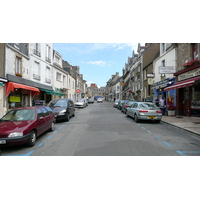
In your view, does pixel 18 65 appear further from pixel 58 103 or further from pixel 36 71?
pixel 58 103

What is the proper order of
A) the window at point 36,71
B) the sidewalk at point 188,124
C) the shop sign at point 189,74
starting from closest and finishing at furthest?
→ the sidewalk at point 188,124 → the shop sign at point 189,74 → the window at point 36,71

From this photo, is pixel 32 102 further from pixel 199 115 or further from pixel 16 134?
pixel 199 115

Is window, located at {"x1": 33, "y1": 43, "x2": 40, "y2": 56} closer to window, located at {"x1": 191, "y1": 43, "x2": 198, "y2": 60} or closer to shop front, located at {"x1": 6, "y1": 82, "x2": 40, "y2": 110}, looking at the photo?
shop front, located at {"x1": 6, "y1": 82, "x2": 40, "y2": 110}

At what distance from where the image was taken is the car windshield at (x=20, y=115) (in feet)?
20.0

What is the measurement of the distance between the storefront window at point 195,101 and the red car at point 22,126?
35.9ft

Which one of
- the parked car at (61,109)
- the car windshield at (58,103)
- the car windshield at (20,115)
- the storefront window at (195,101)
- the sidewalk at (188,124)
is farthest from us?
the car windshield at (58,103)

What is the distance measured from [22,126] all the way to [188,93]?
12.9 metres

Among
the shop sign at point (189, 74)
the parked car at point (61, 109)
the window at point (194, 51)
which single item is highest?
the window at point (194, 51)

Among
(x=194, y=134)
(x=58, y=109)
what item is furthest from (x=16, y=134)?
(x=194, y=134)

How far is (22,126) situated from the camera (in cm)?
531

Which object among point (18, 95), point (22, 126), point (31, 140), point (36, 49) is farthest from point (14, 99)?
point (31, 140)

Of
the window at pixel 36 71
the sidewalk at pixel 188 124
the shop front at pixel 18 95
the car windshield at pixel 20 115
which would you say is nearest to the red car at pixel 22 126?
the car windshield at pixel 20 115

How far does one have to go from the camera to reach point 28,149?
5156mm

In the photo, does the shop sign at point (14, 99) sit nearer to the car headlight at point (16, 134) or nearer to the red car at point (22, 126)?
the red car at point (22, 126)
